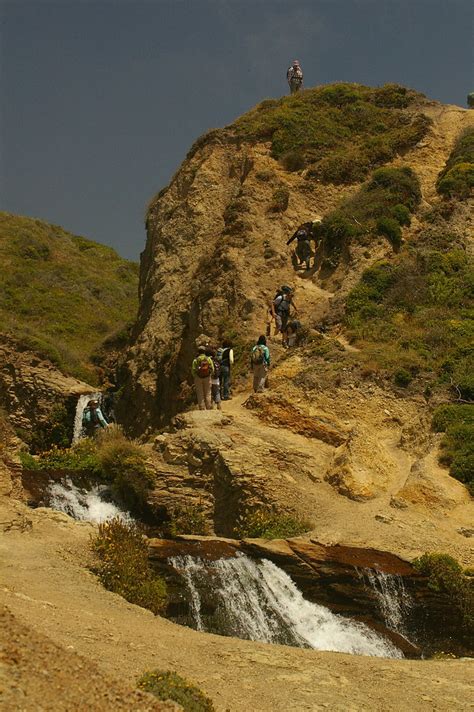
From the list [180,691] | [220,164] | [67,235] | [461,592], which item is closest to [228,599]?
[461,592]

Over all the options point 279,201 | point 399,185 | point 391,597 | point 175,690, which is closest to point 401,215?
point 399,185

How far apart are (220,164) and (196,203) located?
109 inches

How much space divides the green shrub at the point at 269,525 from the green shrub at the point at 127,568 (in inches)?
122

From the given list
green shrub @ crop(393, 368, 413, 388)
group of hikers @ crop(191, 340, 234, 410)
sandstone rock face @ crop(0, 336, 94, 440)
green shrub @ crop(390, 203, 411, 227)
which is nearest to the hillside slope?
green shrub @ crop(390, 203, 411, 227)

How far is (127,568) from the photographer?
42.6 ft

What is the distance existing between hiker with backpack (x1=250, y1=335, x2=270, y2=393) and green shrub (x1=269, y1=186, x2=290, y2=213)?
11.5 m

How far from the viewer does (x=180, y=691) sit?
779cm

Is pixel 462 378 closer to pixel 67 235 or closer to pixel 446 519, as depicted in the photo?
pixel 446 519

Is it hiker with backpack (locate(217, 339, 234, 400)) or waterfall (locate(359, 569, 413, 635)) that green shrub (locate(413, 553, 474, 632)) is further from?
hiker with backpack (locate(217, 339, 234, 400))

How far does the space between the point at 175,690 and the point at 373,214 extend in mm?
25370

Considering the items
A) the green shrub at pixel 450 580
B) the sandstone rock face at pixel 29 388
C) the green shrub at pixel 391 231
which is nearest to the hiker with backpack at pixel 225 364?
the green shrub at pixel 450 580

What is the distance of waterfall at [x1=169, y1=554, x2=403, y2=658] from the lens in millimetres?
12922

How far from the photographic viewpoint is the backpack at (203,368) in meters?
20.7

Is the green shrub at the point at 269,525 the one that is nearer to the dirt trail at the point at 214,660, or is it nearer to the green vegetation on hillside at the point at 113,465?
the green vegetation on hillside at the point at 113,465
